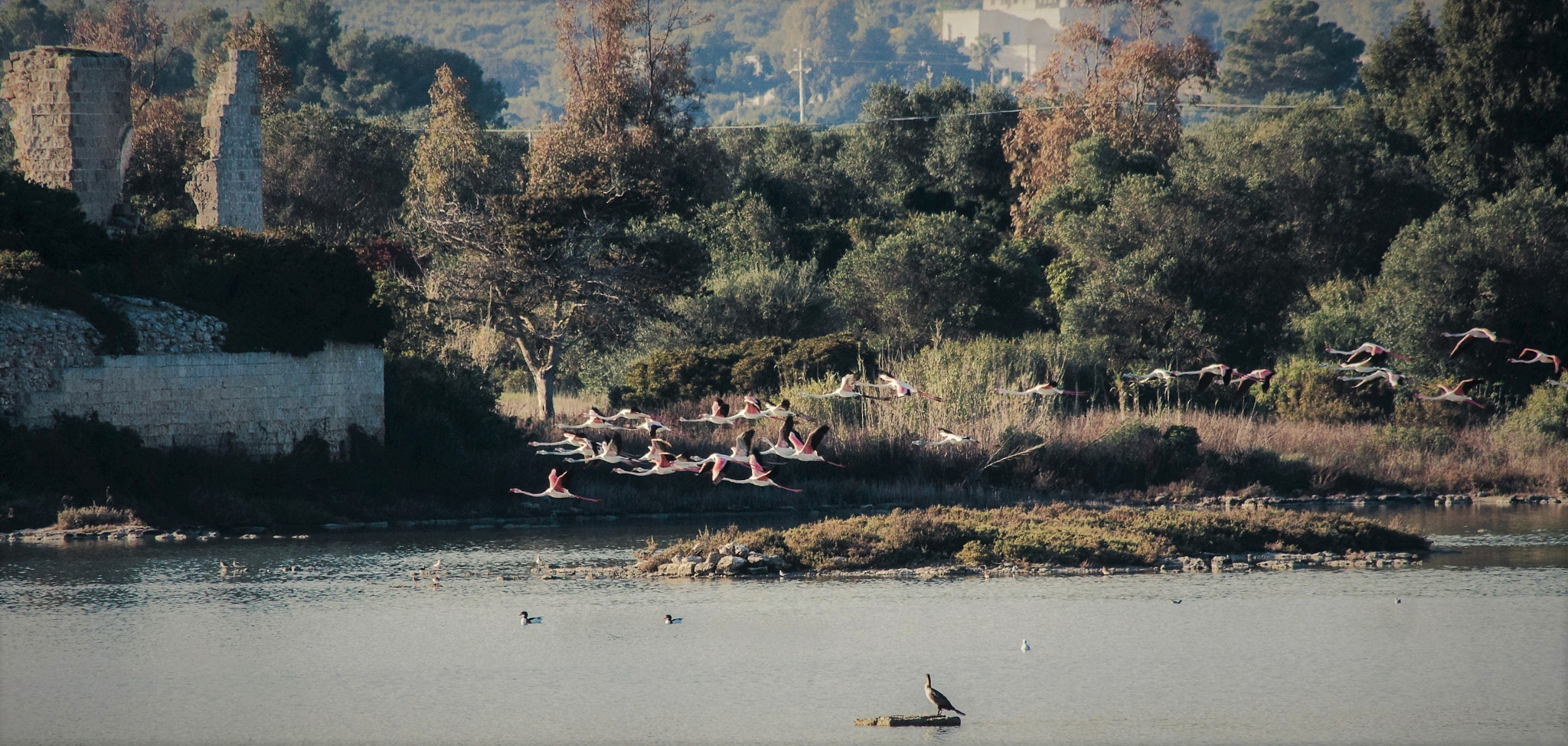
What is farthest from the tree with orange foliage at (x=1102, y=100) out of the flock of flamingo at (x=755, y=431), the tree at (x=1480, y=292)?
the flock of flamingo at (x=755, y=431)

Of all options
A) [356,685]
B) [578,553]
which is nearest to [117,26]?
[578,553]

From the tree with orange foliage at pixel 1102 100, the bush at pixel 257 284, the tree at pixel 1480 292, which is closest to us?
the bush at pixel 257 284

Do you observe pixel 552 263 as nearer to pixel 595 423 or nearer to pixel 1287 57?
pixel 595 423

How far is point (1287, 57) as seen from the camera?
127 meters

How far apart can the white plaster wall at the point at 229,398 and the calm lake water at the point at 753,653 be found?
281 cm

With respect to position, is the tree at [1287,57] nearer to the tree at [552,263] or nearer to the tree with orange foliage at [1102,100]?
the tree with orange foliage at [1102,100]

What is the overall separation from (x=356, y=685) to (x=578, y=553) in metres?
8.65

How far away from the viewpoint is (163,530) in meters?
28.8

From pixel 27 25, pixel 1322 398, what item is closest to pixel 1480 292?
pixel 1322 398

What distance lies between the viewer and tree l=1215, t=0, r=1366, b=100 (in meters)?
126

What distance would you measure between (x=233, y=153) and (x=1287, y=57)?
3962 inches

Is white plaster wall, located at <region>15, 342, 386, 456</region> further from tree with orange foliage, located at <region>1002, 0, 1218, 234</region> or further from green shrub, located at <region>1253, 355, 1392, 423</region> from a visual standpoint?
tree with orange foliage, located at <region>1002, 0, 1218, 234</region>

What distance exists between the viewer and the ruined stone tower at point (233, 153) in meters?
41.5

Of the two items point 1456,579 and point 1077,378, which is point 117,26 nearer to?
point 1077,378
